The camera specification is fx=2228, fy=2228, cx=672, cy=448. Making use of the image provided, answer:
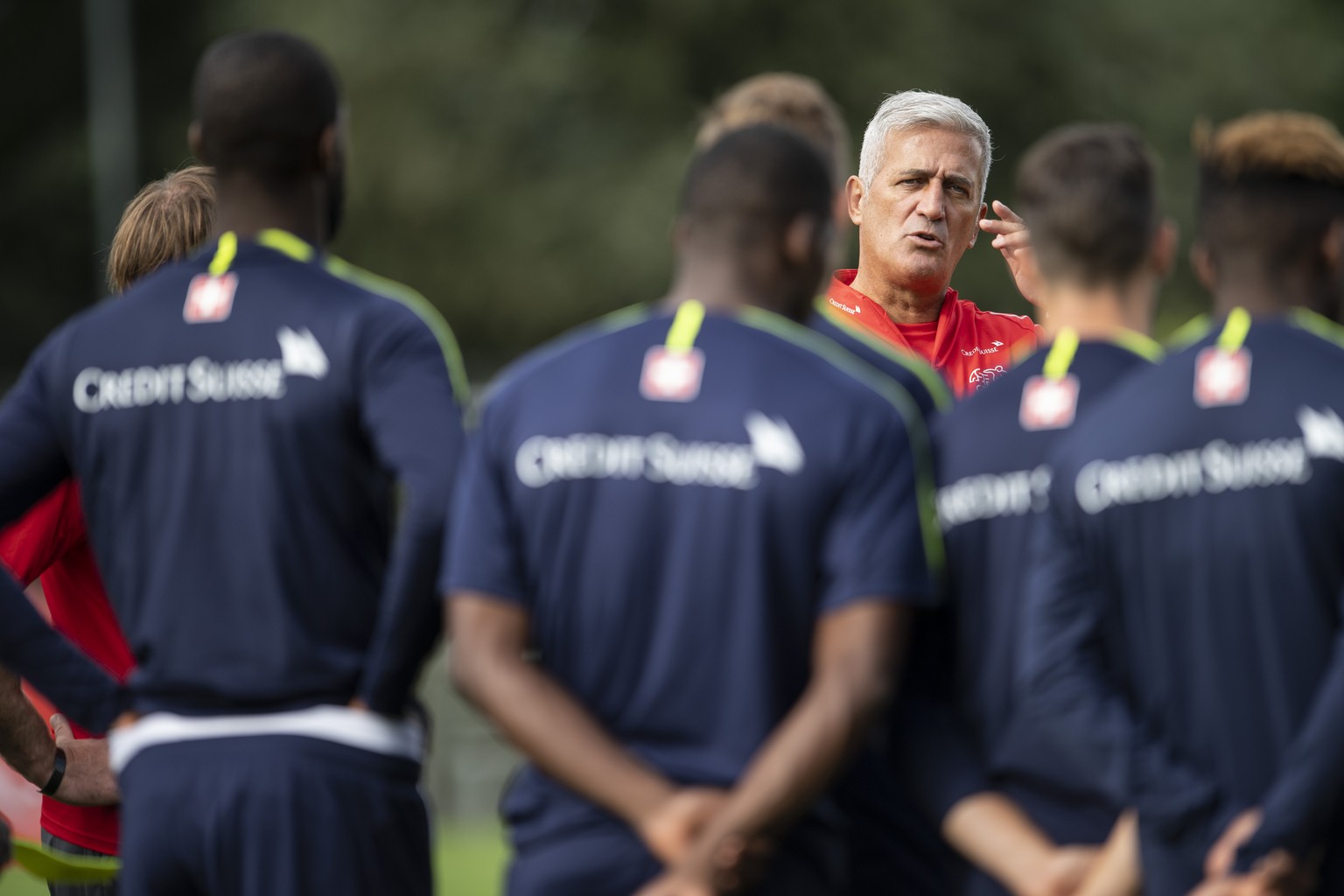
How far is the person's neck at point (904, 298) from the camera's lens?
653 centimetres

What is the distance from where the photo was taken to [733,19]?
33156 millimetres

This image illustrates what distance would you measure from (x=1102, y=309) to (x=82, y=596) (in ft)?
9.39

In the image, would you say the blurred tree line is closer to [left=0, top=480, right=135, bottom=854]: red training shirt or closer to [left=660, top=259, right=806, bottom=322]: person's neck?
[left=0, top=480, right=135, bottom=854]: red training shirt

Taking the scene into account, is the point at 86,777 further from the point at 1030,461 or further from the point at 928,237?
the point at 928,237

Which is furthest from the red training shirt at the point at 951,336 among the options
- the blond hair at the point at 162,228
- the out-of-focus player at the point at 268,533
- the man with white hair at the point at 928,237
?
the out-of-focus player at the point at 268,533

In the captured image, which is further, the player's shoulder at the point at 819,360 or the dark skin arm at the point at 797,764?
the player's shoulder at the point at 819,360

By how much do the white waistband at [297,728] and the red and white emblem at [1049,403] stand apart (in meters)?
1.41

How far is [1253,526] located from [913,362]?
966 millimetres

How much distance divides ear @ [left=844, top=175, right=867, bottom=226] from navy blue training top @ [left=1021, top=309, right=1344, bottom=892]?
9.17 feet

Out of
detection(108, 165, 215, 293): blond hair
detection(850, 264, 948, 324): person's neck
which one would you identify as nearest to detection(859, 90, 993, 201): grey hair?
detection(850, 264, 948, 324): person's neck

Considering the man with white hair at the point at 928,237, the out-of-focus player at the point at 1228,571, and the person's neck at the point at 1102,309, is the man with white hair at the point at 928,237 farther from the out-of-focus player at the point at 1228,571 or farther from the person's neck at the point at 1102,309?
the out-of-focus player at the point at 1228,571

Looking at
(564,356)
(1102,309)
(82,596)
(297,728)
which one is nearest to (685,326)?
(564,356)

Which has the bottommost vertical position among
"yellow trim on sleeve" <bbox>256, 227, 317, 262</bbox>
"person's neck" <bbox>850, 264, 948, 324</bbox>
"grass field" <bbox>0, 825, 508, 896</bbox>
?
"grass field" <bbox>0, 825, 508, 896</bbox>

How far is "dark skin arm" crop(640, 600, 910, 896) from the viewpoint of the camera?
12.8 ft
